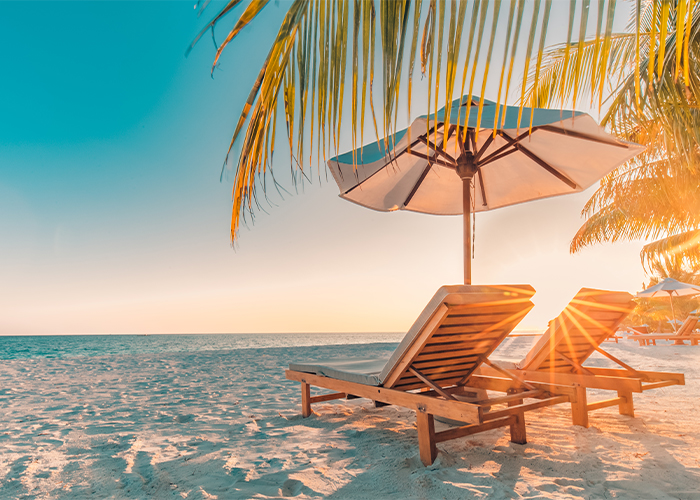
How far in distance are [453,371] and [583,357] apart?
4.58 ft

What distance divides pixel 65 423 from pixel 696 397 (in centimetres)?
619

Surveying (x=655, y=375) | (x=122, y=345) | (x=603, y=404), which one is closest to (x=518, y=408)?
(x=603, y=404)

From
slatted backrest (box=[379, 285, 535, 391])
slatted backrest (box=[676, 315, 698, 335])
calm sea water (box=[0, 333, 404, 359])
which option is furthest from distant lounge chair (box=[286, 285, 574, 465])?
calm sea water (box=[0, 333, 404, 359])

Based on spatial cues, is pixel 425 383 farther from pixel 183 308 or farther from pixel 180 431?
pixel 183 308

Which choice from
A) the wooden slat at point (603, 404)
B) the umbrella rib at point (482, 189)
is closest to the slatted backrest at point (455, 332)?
the wooden slat at point (603, 404)

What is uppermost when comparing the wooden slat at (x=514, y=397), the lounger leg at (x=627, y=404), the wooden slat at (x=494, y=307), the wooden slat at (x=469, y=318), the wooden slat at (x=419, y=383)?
the wooden slat at (x=494, y=307)

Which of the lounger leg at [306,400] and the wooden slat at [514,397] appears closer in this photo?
the wooden slat at [514,397]

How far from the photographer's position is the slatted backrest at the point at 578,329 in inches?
122

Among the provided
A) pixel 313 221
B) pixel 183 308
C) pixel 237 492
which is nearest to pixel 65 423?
pixel 237 492

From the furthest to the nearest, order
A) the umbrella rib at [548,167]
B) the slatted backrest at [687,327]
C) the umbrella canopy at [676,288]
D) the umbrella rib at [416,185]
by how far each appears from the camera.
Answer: the umbrella canopy at [676,288]
the slatted backrest at [687,327]
the umbrella rib at [416,185]
the umbrella rib at [548,167]

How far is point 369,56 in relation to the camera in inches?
33.0

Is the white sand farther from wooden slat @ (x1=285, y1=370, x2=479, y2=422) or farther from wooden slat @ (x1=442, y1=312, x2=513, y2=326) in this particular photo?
wooden slat @ (x1=442, y1=312, x2=513, y2=326)

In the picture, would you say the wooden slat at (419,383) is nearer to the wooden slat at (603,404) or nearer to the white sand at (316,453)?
the white sand at (316,453)

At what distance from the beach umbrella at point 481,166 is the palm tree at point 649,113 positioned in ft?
1.05
